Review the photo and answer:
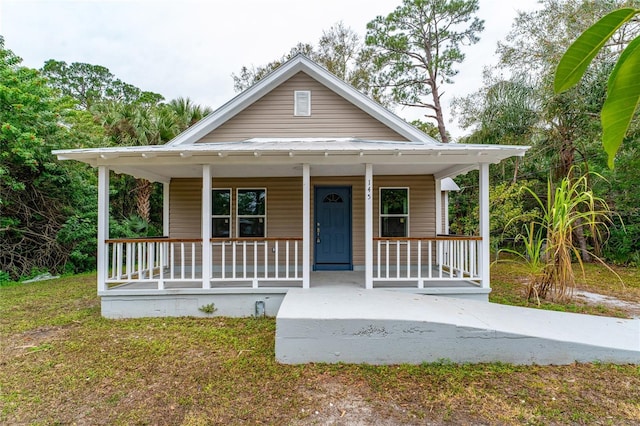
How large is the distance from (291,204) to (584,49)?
7.47 meters

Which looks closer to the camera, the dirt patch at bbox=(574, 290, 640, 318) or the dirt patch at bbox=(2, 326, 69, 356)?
the dirt patch at bbox=(2, 326, 69, 356)

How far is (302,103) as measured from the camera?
804 cm

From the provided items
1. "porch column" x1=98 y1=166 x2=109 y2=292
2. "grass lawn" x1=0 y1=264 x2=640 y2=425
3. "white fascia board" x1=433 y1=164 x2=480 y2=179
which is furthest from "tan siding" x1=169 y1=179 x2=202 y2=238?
"white fascia board" x1=433 y1=164 x2=480 y2=179

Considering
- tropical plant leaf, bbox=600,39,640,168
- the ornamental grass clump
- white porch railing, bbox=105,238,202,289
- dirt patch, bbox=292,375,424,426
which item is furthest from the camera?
white porch railing, bbox=105,238,202,289

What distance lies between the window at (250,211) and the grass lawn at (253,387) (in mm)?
3514

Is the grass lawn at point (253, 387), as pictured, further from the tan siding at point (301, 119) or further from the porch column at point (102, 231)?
the tan siding at point (301, 119)

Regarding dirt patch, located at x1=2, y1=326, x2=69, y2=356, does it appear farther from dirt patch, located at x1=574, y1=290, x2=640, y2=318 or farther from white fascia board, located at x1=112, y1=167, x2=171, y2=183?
dirt patch, located at x1=574, y1=290, x2=640, y2=318

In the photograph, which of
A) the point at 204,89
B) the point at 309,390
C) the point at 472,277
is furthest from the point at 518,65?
the point at 204,89

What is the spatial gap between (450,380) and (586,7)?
1352 centimetres

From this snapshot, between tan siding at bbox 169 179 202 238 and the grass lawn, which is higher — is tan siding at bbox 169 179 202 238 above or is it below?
above

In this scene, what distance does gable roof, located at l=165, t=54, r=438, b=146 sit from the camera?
7746mm

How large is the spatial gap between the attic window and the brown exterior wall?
1.67 metres

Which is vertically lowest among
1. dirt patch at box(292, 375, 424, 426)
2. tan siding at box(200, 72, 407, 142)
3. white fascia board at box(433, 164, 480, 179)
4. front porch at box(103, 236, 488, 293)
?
dirt patch at box(292, 375, 424, 426)

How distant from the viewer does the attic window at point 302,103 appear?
8.02 metres
